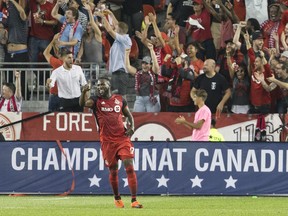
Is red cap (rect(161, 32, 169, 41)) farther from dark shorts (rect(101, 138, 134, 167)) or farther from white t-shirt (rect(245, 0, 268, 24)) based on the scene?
dark shorts (rect(101, 138, 134, 167))

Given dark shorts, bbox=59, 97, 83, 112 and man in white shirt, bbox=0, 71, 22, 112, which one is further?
man in white shirt, bbox=0, 71, 22, 112

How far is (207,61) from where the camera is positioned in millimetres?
22641

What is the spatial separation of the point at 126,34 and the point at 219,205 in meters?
6.55

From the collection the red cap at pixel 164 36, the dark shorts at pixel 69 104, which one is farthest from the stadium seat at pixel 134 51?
the dark shorts at pixel 69 104

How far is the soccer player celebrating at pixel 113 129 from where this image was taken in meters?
17.8

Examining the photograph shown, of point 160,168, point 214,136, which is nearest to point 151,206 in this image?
point 160,168

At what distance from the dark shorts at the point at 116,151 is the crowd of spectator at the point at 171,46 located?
15.7 ft

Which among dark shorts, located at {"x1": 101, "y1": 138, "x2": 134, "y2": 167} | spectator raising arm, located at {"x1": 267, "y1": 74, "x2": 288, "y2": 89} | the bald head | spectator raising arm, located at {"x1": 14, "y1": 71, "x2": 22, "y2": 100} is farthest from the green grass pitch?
spectator raising arm, located at {"x1": 14, "y1": 71, "x2": 22, "y2": 100}

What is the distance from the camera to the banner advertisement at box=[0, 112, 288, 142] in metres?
23.3

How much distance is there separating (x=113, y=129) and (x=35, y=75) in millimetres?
7036

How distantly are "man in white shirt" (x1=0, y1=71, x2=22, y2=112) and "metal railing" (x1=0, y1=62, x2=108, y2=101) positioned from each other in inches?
20.2

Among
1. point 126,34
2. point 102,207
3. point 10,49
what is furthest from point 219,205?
point 10,49

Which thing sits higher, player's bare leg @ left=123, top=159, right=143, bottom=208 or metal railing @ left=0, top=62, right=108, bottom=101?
metal railing @ left=0, top=62, right=108, bottom=101

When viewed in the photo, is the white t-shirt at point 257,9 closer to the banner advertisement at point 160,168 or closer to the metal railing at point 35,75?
the metal railing at point 35,75
